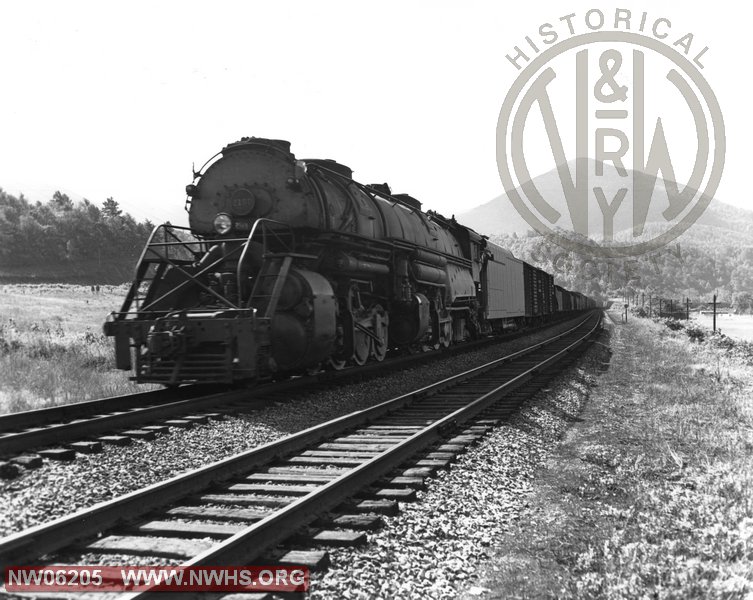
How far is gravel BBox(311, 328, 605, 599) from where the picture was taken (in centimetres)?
340

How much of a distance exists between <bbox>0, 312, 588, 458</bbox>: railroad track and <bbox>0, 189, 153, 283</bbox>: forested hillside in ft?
187

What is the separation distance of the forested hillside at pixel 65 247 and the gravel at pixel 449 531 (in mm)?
61342

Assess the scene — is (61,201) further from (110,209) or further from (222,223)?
(222,223)

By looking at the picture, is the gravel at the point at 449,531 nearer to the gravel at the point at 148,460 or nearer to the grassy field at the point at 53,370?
the gravel at the point at 148,460

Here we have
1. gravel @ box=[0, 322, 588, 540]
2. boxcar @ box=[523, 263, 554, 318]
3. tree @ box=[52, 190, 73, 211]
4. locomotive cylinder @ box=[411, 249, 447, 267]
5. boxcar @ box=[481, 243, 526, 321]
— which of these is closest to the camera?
gravel @ box=[0, 322, 588, 540]

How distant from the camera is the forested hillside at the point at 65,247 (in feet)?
207

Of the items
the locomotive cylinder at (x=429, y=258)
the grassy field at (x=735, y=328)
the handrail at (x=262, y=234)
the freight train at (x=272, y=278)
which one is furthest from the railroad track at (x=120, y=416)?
the grassy field at (x=735, y=328)

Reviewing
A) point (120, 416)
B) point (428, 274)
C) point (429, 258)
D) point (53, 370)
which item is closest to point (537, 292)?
point (429, 258)

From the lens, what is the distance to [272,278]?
912 cm

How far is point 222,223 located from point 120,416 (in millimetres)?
3889

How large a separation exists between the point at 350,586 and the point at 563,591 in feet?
3.57

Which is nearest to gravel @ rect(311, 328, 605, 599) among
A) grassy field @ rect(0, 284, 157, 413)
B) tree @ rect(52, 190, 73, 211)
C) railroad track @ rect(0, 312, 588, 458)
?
railroad track @ rect(0, 312, 588, 458)

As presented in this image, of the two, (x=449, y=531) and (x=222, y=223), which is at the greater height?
(x=222, y=223)

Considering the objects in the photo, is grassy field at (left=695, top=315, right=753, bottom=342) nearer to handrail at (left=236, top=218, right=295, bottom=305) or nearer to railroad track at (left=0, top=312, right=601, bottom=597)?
handrail at (left=236, top=218, right=295, bottom=305)
